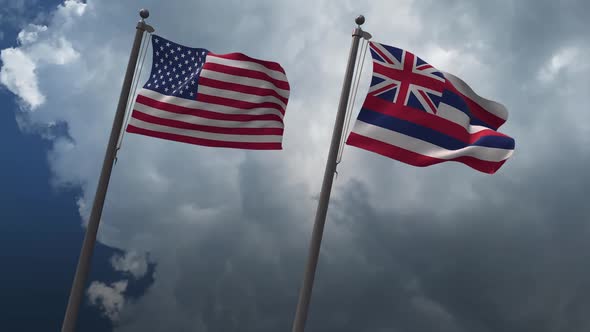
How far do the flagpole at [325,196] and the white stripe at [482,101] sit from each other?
141 inches

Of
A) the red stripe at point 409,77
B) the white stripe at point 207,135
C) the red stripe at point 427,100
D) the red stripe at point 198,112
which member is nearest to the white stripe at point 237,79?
the red stripe at point 198,112

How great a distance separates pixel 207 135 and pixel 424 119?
22.6 ft

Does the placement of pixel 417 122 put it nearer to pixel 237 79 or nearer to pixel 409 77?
pixel 409 77

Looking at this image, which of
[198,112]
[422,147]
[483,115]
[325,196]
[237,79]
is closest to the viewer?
[325,196]

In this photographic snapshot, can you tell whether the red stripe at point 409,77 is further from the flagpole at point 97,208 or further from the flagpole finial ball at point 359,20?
the flagpole at point 97,208

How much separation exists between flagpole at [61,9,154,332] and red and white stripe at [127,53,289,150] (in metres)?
0.48

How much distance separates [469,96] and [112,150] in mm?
11637

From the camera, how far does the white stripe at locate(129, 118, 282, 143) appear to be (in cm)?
2153

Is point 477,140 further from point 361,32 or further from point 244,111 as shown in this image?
point 244,111

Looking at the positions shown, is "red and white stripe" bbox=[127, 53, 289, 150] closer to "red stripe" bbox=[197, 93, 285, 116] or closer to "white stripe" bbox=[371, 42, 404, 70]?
"red stripe" bbox=[197, 93, 285, 116]

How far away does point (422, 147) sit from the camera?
20.5 meters

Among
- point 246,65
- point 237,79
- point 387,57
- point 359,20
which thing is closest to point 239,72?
point 237,79

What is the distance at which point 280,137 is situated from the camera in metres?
22.0

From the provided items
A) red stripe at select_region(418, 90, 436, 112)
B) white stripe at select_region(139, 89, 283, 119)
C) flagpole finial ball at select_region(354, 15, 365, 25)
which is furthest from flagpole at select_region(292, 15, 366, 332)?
white stripe at select_region(139, 89, 283, 119)
